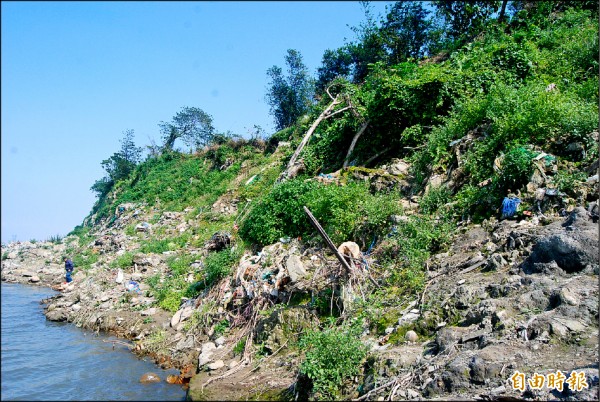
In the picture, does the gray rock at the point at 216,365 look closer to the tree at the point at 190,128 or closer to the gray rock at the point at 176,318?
the gray rock at the point at 176,318

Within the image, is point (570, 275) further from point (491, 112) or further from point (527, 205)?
point (491, 112)

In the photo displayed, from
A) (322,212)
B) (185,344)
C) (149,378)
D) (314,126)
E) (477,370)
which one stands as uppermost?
(314,126)

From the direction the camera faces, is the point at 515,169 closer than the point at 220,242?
Yes

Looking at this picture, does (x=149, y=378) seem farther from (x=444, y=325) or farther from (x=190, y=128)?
(x=190, y=128)

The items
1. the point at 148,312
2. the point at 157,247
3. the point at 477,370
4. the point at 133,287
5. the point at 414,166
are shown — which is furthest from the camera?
the point at 157,247

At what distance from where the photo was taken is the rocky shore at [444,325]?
3590 millimetres

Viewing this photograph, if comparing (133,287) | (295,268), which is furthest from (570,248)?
(133,287)

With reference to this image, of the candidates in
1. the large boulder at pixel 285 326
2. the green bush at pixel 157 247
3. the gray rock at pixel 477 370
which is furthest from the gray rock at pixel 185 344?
the green bush at pixel 157 247

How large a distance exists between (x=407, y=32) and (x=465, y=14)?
2382mm

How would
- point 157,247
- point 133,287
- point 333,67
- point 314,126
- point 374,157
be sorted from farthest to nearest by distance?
point 333,67
point 157,247
point 314,126
point 133,287
point 374,157

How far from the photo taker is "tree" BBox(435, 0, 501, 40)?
49.5 ft

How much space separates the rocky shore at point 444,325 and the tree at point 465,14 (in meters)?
11.4

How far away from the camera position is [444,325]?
4.57m

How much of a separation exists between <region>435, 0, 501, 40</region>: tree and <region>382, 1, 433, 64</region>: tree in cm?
80
